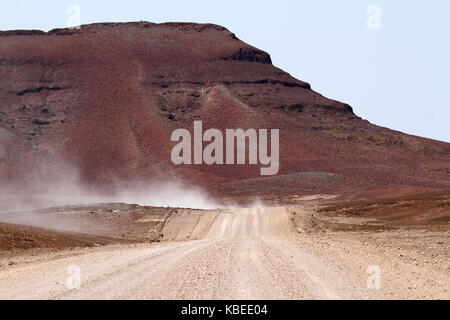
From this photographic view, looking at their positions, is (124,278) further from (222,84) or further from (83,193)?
(222,84)

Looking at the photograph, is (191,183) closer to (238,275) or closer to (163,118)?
(163,118)

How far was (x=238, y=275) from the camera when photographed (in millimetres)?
14797

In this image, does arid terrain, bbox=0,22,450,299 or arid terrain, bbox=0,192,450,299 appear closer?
arid terrain, bbox=0,192,450,299

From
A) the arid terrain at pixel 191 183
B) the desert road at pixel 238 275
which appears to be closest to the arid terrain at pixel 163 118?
the arid terrain at pixel 191 183

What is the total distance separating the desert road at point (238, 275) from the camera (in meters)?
12.5

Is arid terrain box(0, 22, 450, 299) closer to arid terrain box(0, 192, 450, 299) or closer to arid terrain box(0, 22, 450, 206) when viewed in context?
arid terrain box(0, 192, 450, 299)

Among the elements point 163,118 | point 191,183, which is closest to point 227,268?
point 191,183

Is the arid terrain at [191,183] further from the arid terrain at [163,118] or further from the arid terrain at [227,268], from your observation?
the arid terrain at [163,118]

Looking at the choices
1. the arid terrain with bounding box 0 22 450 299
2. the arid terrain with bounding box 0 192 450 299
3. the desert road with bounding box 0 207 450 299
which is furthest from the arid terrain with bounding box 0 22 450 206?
the desert road with bounding box 0 207 450 299

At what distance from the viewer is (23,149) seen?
126 meters

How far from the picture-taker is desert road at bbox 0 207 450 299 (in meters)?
12.5

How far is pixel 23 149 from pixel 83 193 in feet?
76.3

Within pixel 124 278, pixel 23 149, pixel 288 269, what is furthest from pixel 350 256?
pixel 23 149
